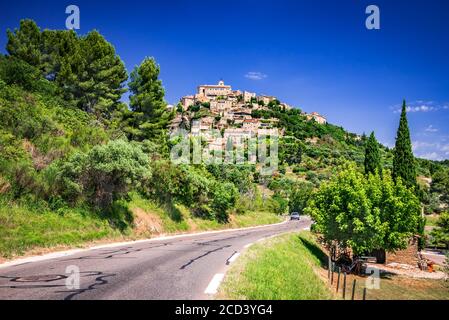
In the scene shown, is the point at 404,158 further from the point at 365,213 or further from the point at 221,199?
the point at 221,199

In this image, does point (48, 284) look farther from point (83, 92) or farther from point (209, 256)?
point (83, 92)

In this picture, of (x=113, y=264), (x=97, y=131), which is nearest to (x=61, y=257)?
(x=113, y=264)

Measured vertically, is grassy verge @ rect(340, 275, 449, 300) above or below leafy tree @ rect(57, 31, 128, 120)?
below

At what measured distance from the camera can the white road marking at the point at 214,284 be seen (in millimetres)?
7887

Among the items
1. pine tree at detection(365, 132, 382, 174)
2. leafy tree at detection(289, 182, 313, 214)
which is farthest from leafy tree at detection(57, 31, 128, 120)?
leafy tree at detection(289, 182, 313, 214)

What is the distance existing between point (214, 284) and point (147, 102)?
112 ft

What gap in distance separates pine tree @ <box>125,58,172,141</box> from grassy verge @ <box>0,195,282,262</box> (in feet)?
49.0

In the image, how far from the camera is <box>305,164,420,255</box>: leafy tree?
924 inches

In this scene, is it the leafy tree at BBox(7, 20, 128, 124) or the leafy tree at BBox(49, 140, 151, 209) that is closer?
the leafy tree at BBox(49, 140, 151, 209)

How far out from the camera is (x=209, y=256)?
46.8 ft

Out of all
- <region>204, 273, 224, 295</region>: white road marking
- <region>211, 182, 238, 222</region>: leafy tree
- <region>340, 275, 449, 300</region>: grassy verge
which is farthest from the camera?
<region>211, 182, 238, 222</region>: leafy tree

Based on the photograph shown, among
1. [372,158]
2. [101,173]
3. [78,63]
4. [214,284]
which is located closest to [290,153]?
[372,158]

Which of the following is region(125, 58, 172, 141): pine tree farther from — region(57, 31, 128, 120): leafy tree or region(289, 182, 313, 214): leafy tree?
region(289, 182, 313, 214): leafy tree

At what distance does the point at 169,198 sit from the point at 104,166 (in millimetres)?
11689
